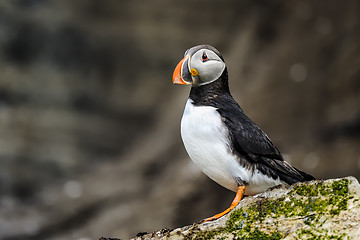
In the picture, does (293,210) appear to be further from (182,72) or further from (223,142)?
(182,72)

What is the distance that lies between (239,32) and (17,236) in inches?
184

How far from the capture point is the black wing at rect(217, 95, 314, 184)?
3.23 metres

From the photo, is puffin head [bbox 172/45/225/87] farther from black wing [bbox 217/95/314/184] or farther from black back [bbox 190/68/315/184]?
black wing [bbox 217/95/314/184]

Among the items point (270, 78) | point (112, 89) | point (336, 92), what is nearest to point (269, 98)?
point (270, 78)

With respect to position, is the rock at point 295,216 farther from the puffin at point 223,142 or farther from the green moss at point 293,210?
the puffin at point 223,142

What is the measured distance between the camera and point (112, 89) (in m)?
9.22

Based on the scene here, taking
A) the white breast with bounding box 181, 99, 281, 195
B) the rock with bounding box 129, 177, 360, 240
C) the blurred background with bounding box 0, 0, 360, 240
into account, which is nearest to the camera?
the rock with bounding box 129, 177, 360, 240

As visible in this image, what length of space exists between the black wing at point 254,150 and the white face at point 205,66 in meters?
0.19

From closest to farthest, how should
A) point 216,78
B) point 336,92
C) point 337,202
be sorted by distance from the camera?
1. point 337,202
2. point 216,78
3. point 336,92

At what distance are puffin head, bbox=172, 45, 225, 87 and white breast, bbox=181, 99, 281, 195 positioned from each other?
219mm

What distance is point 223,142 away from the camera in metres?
3.21

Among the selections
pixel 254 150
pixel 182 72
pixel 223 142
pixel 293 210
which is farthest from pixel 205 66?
→ pixel 293 210

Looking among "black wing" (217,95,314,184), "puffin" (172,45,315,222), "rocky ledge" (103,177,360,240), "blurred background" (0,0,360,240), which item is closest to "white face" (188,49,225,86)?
"puffin" (172,45,315,222)

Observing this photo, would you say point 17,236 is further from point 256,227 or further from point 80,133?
point 256,227
